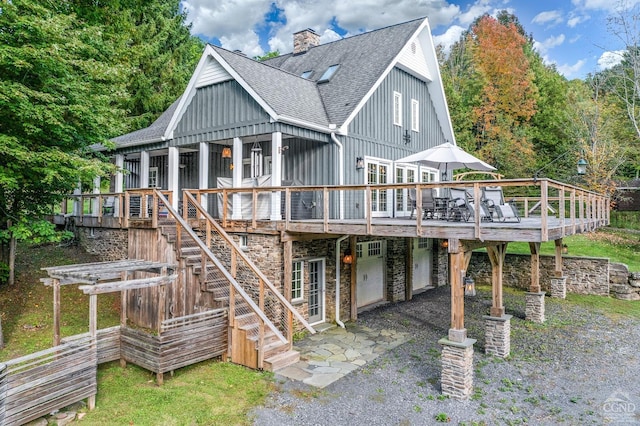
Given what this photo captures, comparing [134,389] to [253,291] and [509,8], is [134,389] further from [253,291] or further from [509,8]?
[509,8]

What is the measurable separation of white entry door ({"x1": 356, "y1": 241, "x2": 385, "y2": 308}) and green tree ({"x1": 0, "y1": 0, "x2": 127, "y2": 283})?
7.46m

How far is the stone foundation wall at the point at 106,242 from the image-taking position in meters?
12.0

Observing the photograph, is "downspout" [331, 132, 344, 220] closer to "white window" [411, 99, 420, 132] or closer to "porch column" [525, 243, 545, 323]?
"white window" [411, 99, 420, 132]

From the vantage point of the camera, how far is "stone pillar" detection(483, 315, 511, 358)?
8.64 meters

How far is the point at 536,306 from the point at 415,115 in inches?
290

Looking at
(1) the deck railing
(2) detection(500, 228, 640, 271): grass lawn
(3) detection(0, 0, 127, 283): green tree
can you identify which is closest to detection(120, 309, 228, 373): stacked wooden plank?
(1) the deck railing

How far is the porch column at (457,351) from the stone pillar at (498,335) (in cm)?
205

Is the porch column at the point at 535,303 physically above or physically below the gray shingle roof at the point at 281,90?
below

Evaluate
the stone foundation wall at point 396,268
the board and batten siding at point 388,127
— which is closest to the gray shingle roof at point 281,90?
the board and batten siding at point 388,127

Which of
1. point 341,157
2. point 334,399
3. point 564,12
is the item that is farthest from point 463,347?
point 564,12

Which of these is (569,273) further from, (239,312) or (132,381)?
(132,381)

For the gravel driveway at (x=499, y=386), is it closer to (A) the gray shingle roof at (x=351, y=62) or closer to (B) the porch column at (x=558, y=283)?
(B) the porch column at (x=558, y=283)

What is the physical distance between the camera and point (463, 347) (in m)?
6.76

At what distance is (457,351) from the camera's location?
22.4ft
